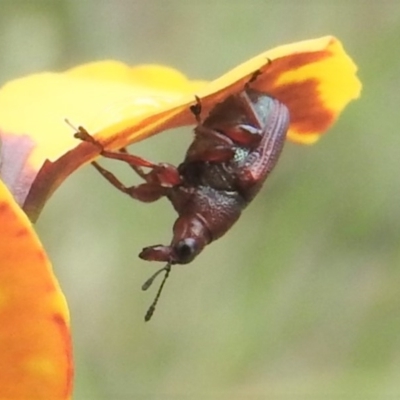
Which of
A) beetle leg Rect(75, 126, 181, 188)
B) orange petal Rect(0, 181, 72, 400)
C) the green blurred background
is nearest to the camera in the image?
orange petal Rect(0, 181, 72, 400)

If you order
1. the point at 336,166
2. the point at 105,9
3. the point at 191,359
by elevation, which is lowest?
the point at 191,359

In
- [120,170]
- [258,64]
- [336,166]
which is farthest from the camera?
[336,166]

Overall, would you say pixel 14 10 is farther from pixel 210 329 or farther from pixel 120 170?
pixel 210 329

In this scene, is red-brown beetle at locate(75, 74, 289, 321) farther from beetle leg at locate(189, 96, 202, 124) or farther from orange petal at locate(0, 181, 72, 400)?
orange petal at locate(0, 181, 72, 400)

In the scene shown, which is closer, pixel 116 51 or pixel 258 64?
pixel 258 64

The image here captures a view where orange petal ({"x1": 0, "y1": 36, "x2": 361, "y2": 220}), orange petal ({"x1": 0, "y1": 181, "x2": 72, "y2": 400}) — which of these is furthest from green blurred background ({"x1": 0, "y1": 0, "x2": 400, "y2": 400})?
orange petal ({"x1": 0, "y1": 181, "x2": 72, "y2": 400})

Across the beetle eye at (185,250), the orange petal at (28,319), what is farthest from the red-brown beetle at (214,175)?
the orange petal at (28,319)

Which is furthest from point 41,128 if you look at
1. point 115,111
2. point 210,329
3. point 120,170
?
point 210,329

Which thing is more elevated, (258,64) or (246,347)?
(258,64)
